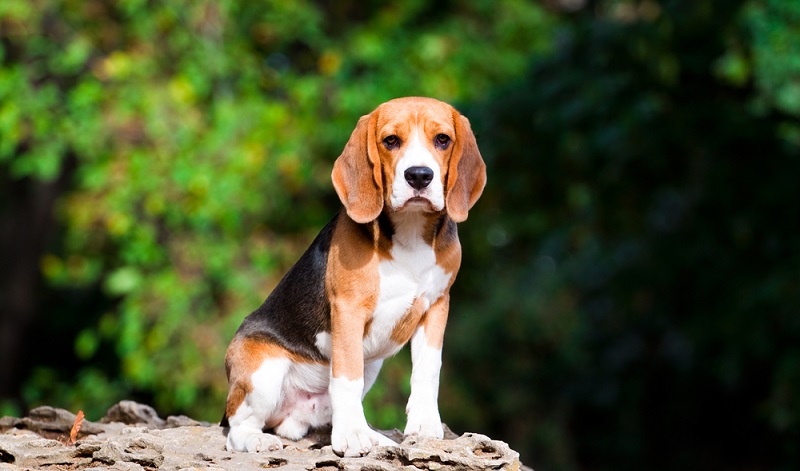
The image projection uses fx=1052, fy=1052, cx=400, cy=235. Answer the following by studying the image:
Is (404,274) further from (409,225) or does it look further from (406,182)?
(406,182)

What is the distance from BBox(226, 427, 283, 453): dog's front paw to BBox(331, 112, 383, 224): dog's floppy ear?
1.25 meters

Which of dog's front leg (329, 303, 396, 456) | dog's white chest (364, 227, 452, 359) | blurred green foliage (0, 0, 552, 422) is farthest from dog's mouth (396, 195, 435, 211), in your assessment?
blurred green foliage (0, 0, 552, 422)

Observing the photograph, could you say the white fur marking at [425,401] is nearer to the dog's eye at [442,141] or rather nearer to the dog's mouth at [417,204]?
the dog's mouth at [417,204]

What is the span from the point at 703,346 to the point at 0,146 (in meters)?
8.29

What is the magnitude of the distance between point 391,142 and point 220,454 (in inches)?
69.4

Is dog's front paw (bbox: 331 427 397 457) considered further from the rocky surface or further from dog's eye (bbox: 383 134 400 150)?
dog's eye (bbox: 383 134 400 150)

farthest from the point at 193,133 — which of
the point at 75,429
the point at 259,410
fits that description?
the point at 259,410

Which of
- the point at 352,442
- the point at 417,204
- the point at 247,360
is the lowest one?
the point at 352,442

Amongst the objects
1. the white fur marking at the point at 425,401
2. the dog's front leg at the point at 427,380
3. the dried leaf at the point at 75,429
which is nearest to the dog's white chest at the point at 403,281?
the dog's front leg at the point at 427,380

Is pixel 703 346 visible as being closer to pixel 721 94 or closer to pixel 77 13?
pixel 721 94

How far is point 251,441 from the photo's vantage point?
17.1ft

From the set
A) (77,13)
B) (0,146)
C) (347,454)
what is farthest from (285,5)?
(347,454)

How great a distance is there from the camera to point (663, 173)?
1142cm

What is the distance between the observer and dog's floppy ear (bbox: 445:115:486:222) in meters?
4.82
